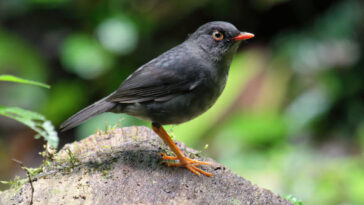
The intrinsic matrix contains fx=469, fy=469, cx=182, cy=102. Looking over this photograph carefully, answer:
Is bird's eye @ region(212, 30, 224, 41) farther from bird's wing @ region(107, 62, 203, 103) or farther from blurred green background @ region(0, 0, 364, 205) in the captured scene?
blurred green background @ region(0, 0, 364, 205)

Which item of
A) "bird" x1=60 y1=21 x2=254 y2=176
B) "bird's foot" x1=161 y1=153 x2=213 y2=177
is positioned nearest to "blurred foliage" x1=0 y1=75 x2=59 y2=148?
"bird" x1=60 y1=21 x2=254 y2=176

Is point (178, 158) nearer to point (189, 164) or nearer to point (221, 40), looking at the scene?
point (189, 164)

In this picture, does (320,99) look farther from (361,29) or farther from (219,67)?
(219,67)

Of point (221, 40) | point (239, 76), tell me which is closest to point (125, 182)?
point (221, 40)

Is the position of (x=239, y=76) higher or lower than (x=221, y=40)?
higher

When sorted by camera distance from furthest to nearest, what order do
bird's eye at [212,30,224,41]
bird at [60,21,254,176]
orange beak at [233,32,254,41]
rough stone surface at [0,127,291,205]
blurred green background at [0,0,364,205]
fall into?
blurred green background at [0,0,364,205] → bird's eye at [212,30,224,41] → orange beak at [233,32,254,41] → bird at [60,21,254,176] → rough stone surface at [0,127,291,205]

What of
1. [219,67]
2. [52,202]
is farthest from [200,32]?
[52,202]

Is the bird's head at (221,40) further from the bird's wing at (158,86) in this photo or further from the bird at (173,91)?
the bird's wing at (158,86)
